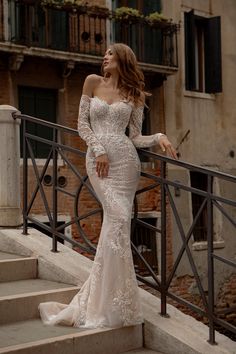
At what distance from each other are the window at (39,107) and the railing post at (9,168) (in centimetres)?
753

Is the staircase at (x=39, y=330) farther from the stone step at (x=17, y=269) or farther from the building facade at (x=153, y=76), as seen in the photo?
the building facade at (x=153, y=76)

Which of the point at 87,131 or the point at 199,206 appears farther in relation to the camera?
the point at 199,206

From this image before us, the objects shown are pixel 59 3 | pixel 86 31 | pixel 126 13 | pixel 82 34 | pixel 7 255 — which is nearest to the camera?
pixel 7 255

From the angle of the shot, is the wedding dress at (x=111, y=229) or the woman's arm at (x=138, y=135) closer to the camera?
the wedding dress at (x=111, y=229)

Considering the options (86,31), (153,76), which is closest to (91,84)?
(86,31)

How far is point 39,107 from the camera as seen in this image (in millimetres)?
13508

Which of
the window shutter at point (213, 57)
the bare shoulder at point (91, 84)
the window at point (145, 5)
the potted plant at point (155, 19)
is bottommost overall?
the bare shoulder at point (91, 84)

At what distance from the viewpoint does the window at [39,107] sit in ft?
43.7

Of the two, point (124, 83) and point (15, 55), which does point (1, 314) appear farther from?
point (15, 55)

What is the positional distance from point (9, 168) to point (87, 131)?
159cm

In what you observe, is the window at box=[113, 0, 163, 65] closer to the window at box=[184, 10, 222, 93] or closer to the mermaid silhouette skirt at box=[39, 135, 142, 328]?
the window at box=[184, 10, 222, 93]

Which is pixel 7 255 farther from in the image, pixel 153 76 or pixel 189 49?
pixel 189 49

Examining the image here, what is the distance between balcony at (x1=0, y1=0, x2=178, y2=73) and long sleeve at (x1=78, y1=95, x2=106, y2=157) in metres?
8.39

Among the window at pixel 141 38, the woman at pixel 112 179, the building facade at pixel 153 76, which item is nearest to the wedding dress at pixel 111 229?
the woman at pixel 112 179
